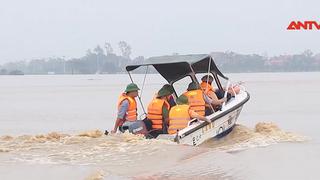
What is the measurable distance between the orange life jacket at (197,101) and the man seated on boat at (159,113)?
1.63ft

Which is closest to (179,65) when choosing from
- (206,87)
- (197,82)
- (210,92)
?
(197,82)

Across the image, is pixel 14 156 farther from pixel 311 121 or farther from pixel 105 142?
pixel 311 121

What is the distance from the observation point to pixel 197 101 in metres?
10.4

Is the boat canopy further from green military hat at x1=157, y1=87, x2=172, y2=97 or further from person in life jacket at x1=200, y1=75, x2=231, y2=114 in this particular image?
green military hat at x1=157, y1=87, x2=172, y2=97

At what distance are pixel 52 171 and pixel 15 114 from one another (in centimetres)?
1747

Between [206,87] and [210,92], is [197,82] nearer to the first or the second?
[206,87]

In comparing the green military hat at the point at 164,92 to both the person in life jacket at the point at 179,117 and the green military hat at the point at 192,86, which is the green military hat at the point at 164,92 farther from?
the green military hat at the point at 192,86

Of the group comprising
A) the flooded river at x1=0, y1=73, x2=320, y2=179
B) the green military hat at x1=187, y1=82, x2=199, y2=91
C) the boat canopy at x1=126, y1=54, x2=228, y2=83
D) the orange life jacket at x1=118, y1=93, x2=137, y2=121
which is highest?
the boat canopy at x1=126, y1=54, x2=228, y2=83

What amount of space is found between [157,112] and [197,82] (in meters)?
1.54

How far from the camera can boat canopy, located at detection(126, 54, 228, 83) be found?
35.6 feet

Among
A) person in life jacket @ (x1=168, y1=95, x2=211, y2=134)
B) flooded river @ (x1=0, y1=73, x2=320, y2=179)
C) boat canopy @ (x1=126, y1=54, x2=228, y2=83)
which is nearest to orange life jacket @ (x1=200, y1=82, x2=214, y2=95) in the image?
boat canopy @ (x1=126, y1=54, x2=228, y2=83)

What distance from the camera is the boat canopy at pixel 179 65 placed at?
10859 mm

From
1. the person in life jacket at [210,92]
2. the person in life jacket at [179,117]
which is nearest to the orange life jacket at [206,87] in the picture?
the person in life jacket at [210,92]

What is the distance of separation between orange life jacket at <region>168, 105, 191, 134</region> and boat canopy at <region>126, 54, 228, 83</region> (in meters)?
1.10
